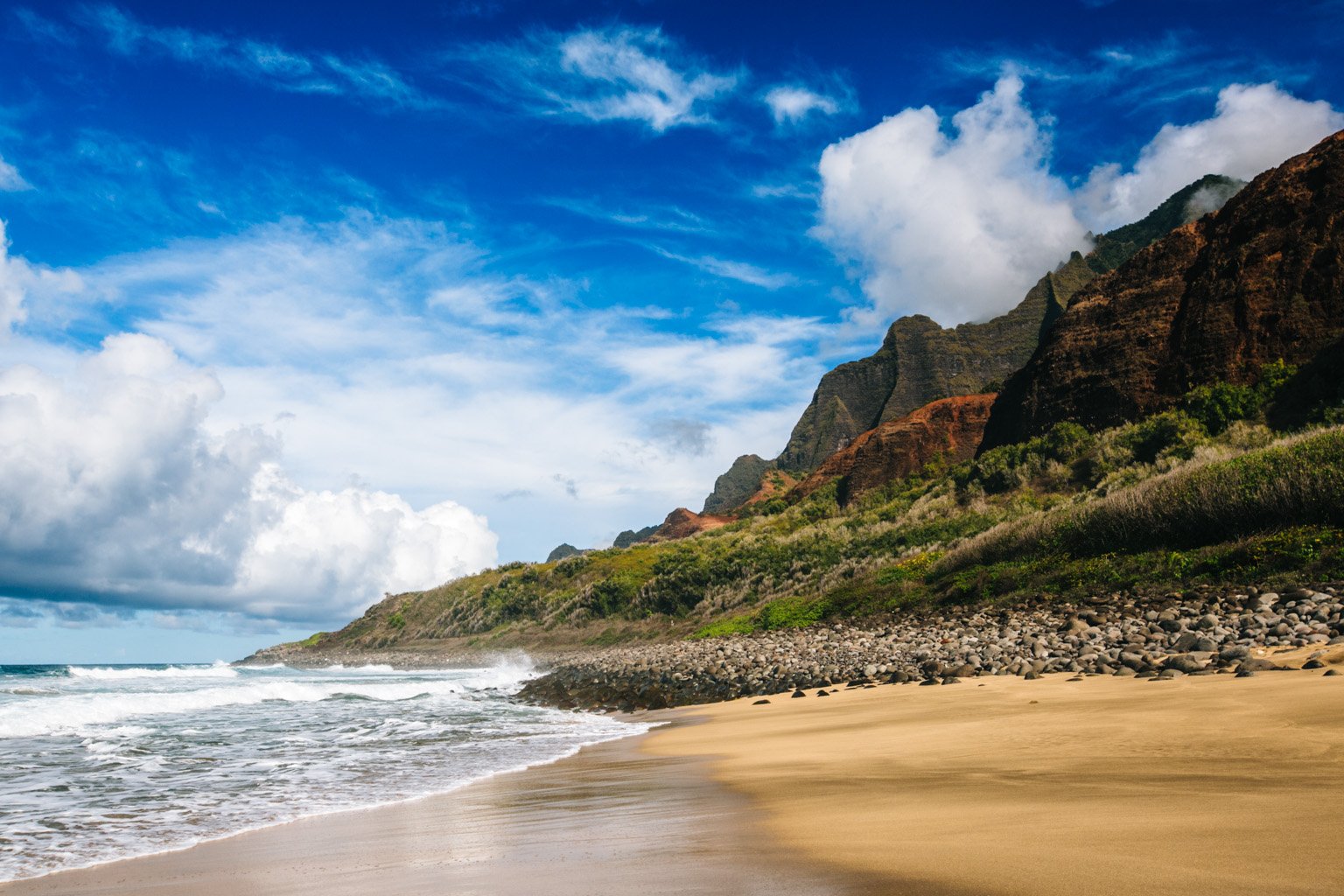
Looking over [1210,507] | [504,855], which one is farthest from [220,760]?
[1210,507]

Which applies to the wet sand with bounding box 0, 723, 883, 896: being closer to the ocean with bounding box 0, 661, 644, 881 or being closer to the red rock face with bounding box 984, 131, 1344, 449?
the ocean with bounding box 0, 661, 644, 881

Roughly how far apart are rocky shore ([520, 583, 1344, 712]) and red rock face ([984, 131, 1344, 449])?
19948mm

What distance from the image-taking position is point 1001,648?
14391mm

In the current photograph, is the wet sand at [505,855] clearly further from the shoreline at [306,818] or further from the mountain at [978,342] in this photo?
the mountain at [978,342]

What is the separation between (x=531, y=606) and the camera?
67.7m

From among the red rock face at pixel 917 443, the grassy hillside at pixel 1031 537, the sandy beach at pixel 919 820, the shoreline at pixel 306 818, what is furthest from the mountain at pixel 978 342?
the sandy beach at pixel 919 820

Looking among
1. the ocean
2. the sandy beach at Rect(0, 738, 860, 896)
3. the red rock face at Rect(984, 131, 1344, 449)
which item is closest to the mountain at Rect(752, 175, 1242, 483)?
the red rock face at Rect(984, 131, 1344, 449)

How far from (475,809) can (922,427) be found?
6200 cm

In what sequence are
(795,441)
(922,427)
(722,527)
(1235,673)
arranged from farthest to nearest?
(795,441), (722,527), (922,427), (1235,673)

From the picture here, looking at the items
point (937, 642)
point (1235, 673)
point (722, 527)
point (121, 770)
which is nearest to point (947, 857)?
point (1235, 673)

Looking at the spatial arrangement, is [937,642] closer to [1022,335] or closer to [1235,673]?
[1235,673]

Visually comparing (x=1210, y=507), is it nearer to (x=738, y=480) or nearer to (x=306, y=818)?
(x=306, y=818)

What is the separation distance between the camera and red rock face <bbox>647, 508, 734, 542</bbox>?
102 m

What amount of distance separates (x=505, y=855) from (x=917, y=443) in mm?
62470
